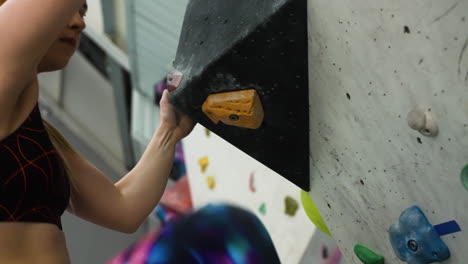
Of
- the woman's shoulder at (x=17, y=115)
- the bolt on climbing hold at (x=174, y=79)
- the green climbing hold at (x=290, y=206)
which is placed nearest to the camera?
the woman's shoulder at (x=17, y=115)

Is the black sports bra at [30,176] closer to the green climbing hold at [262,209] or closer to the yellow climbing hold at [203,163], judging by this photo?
the green climbing hold at [262,209]

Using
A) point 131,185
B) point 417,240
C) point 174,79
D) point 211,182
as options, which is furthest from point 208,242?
point 211,182

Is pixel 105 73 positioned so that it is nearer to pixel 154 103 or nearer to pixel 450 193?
pixel 154 103

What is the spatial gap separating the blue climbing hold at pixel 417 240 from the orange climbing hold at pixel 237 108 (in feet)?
0.73

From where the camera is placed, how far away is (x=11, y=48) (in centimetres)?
70

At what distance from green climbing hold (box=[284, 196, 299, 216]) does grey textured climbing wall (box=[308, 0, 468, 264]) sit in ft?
1.55

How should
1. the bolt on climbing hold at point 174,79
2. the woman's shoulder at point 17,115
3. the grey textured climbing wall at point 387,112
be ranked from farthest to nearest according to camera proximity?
the bolt on climbing hold at point 174,79, the woman's shoulder at point 17,115, the grey textured climbing wall at point 387,112

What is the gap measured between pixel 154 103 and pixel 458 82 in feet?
7.86

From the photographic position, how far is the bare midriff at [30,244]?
78 cm

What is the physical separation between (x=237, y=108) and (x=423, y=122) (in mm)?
252

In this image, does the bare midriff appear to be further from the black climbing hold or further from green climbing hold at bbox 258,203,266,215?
green climbing hold at bbox 258,203,266,215

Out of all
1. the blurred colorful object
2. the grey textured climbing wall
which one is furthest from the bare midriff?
the grey textured climbing wall

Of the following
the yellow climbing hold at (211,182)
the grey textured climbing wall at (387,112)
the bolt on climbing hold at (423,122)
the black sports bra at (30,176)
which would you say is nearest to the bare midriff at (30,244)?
the black sports bra at (30,176)

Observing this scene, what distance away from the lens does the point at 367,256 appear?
0.84 m
